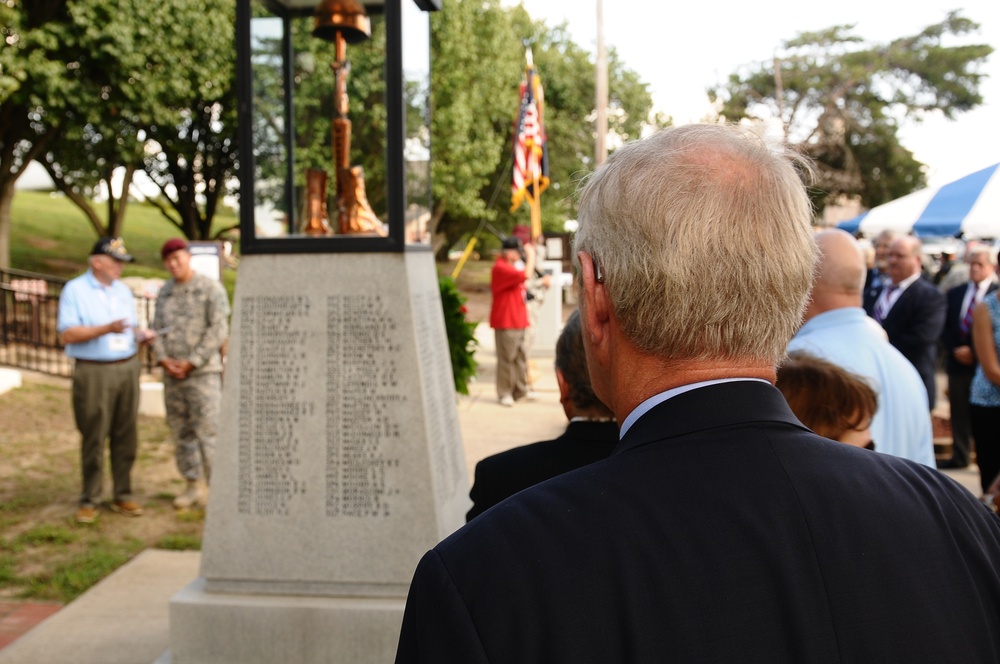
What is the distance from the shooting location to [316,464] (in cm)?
402

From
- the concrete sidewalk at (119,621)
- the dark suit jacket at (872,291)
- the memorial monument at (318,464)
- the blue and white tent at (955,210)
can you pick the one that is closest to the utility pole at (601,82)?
the blue and white tent at (955,210)

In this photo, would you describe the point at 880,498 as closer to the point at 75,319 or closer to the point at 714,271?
the point at 714,271

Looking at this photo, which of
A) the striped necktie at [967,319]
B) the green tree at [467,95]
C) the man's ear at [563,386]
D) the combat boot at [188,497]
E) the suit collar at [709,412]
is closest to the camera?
the suit collar at [709,412]

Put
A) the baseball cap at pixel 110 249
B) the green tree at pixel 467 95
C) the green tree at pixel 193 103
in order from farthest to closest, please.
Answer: the green tree at pixel 467 95, the green tree at pixel 193 103, the baseball cap at pixel 110 249

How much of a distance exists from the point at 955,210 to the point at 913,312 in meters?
3.31

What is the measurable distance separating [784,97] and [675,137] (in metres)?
39.9

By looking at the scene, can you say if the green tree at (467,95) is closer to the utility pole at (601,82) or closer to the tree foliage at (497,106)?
the tree foliage at (497,106)

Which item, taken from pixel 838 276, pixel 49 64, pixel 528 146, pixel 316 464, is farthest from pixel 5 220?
pixel 838 276

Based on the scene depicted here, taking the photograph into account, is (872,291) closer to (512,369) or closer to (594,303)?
(512,369)

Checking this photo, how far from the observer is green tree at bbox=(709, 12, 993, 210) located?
3597 centimetres

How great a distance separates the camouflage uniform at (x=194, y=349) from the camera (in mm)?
6602

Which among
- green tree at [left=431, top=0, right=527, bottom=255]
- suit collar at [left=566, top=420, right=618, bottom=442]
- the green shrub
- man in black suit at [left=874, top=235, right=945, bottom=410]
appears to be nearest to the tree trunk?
green tree at [left=431, top=0, right=527, bottom=255]

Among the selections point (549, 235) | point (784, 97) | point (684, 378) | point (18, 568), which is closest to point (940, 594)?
point (684, 378)

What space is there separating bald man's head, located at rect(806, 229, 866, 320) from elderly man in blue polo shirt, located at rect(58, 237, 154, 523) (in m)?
4.96
